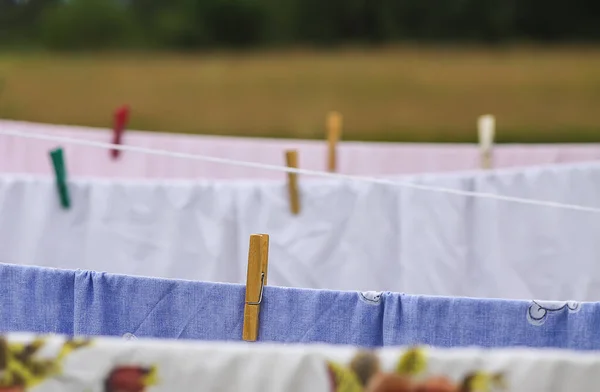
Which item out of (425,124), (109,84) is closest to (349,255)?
(425,124)

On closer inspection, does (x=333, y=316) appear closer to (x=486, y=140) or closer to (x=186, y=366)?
(x=186, y=366)

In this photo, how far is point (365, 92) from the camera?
4188 mm

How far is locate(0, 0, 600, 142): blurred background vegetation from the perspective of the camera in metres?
3.93

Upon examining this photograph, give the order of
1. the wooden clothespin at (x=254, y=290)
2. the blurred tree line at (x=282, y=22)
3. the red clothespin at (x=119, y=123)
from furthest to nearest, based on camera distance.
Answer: the blurred tree line at (x=282, y=22) → the red clothespin at (x=119, y=123) → the wooden clothespin at (x=254, y=290)

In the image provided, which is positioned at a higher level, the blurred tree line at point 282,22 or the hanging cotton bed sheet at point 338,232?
the blurred tree line at point 282,22

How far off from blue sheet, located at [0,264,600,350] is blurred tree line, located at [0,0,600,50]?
160 inches

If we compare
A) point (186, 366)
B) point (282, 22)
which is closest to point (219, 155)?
point (186, 366)

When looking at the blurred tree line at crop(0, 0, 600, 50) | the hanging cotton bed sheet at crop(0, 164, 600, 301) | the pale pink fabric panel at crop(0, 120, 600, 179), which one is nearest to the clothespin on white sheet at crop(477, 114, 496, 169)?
the pale pink fabric panel at crop(0, 120, 600, 179)

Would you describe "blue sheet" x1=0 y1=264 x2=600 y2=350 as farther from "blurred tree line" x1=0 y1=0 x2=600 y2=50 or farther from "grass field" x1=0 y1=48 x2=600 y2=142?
"blurred tree line" x1=0 y1=0 x2=600 y2=50

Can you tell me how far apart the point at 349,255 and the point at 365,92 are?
3.17 metres

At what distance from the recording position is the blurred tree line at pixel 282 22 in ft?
14.7

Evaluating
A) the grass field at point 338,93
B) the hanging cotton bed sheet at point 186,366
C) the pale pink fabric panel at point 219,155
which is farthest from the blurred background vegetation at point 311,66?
the hanging cotton bed sheet at point 186,366

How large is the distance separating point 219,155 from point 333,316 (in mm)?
849

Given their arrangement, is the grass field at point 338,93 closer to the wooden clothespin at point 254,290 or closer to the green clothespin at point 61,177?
the green clothespin at point 61,177
